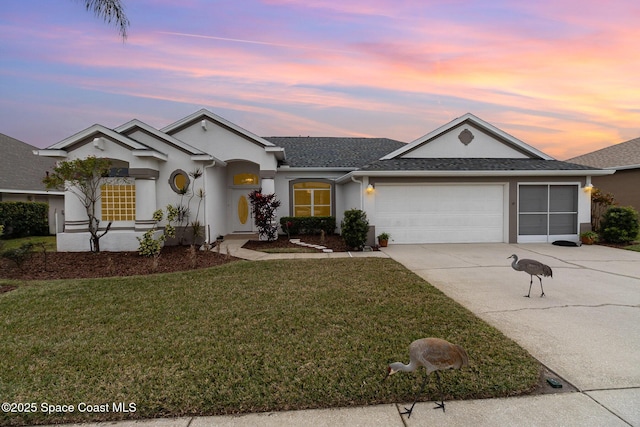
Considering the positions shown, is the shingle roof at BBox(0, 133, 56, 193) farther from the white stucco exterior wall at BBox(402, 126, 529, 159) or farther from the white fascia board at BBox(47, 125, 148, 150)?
the white stucco exterior wall at BBox(402, 126, 529, 159)

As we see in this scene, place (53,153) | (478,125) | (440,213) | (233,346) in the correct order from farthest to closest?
(478,125)
(440,213)
(53,153)
(233,346)

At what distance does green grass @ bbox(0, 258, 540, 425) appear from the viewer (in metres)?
3.05

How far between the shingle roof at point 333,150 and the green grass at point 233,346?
10.0m

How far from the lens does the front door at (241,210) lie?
632 inches

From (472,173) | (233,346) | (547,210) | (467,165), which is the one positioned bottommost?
(233,346)

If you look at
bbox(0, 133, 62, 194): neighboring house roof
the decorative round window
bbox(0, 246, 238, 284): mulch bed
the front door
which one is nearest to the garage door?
bbox(0, 246, 238, 284): mulch bed

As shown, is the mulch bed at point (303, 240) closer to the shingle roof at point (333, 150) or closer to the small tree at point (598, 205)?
the shingle roof at point (333, 150)

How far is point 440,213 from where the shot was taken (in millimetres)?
12633

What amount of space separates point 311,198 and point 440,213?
240 inches

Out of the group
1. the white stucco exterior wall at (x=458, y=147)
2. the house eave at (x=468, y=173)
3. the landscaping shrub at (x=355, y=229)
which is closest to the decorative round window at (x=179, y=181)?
the landscaping shrub at (x=355, y=229)

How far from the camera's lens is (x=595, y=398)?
9.79ft

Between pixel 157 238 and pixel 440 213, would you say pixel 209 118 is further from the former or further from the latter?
pixel 440 213

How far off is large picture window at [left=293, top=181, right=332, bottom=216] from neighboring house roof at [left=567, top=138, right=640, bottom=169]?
1736 centimetres

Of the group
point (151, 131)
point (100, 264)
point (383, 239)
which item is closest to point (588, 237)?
point (383, 239)
